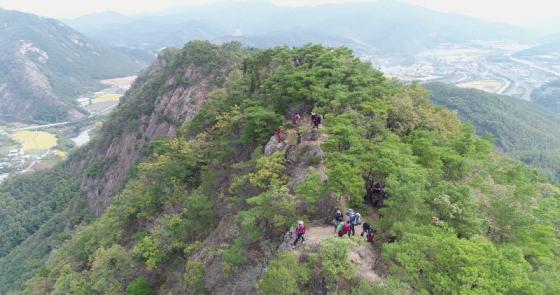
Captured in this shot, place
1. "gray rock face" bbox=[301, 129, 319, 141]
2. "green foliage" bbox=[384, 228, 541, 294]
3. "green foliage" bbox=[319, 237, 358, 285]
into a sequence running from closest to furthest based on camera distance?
"green foliage" bbox=[384, 228, 541, 294], "green foliage" bbox=[319, 237, 358, 285], "gray rock face" bbox=[301, 129, 319, 141]

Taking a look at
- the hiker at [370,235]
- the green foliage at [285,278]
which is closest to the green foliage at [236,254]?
the green foliage at [285,278]

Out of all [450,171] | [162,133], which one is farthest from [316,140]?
[162,133]

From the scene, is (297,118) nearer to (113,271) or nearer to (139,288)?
(139,288)

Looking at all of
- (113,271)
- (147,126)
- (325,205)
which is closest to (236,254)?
(325,205)

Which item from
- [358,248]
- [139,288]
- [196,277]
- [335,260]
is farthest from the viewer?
[139,288]

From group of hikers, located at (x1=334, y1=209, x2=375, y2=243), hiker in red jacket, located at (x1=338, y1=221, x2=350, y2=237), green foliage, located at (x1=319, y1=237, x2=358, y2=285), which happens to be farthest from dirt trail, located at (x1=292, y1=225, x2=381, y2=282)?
hiker in red jacket, located at (x1=338, y1=221, x2=350, y2=237)

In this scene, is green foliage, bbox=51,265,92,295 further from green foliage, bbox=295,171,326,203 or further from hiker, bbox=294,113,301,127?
hiker, bbox=294,113,301,127

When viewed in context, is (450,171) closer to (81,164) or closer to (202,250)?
(202,250)
